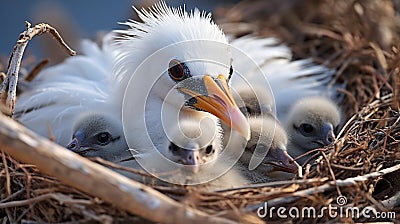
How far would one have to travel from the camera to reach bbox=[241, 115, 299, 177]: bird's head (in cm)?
168

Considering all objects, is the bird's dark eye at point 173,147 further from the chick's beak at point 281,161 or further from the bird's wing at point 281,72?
the bird's wing at point 281,72

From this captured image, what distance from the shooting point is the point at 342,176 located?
1.51 m

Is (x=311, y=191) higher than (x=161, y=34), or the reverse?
(x=161, y=34)

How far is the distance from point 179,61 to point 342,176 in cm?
51

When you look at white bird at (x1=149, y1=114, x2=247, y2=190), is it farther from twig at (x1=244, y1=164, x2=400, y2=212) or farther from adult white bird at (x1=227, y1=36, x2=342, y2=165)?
adult white bird at (x1=227, y1=36, x2=342, y2=165)

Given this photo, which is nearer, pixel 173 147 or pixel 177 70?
pixel 173 147

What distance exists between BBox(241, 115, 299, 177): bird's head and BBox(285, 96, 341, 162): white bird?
0.43 ft

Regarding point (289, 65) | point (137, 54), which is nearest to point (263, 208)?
point (137, 54)

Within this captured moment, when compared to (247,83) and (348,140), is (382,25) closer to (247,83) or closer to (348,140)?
(247,83)

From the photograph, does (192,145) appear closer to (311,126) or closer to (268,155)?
(268,155)

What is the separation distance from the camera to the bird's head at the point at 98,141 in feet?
5.58

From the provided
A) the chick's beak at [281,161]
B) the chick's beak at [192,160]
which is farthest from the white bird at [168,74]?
the chick's beak at [281,161]
